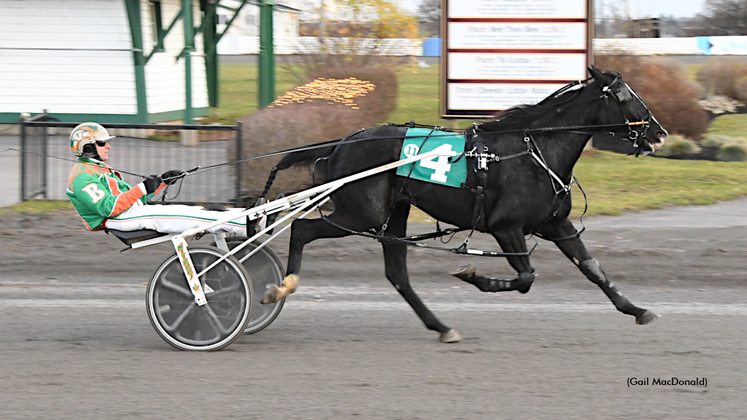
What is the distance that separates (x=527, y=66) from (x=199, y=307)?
8801 mm

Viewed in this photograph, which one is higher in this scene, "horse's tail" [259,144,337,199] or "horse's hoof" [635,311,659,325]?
"horse's tail" [259,144,337,199]

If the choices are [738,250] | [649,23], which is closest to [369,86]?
[738,250]

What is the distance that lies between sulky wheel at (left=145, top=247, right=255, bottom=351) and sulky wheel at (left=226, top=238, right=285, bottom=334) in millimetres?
498

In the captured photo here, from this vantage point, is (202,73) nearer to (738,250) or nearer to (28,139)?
(28,139)

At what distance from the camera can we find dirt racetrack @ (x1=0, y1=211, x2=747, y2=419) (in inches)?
190

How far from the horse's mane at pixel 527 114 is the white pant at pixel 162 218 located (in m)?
1.82

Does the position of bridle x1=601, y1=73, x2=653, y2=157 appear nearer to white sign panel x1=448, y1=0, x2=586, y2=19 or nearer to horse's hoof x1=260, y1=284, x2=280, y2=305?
horse's hoof x1=260, y1=284, x2=280, y2=305

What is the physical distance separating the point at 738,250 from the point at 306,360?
5034mm

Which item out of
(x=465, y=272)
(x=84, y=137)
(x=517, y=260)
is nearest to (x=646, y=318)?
(x=517, y=260)

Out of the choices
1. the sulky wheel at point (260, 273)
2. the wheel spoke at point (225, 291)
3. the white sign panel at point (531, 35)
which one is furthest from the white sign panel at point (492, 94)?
the wheel spoke at point (225, 291)

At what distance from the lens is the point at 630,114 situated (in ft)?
19.6

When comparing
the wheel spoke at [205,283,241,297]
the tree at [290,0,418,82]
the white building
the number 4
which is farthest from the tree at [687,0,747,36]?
the wheel spoke at [205,283,241,297]

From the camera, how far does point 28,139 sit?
11.6 metres

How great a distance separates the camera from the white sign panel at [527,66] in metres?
13.5
